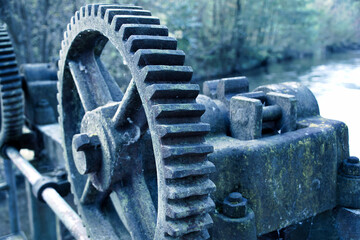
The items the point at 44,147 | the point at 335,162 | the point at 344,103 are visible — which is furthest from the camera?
the point at 344,103

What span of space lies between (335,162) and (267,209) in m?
0.57

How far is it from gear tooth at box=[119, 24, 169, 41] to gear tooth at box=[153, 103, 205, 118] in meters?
0.38

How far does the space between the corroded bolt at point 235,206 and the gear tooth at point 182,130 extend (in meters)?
0.45

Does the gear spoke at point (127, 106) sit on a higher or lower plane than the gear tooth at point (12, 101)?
higher

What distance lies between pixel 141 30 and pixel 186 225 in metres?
0.84

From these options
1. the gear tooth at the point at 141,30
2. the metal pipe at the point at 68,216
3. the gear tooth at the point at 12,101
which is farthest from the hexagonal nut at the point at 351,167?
the gear tooth at the point at 12,101

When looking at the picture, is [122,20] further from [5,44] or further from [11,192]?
[11,192]

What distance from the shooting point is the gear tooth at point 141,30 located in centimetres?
161

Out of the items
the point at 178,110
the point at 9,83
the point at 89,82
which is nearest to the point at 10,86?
the point at 9,83

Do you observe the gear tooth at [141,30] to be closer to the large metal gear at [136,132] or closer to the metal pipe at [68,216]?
the large metal gear at [136,132]

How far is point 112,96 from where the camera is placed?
7.66 ft

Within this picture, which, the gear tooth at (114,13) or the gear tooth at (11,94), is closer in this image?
the gear tooth at (114,13)

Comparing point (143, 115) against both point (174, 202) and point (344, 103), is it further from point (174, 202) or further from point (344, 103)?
point (344, 103)

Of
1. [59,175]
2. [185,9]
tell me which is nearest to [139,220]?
[59,175]
